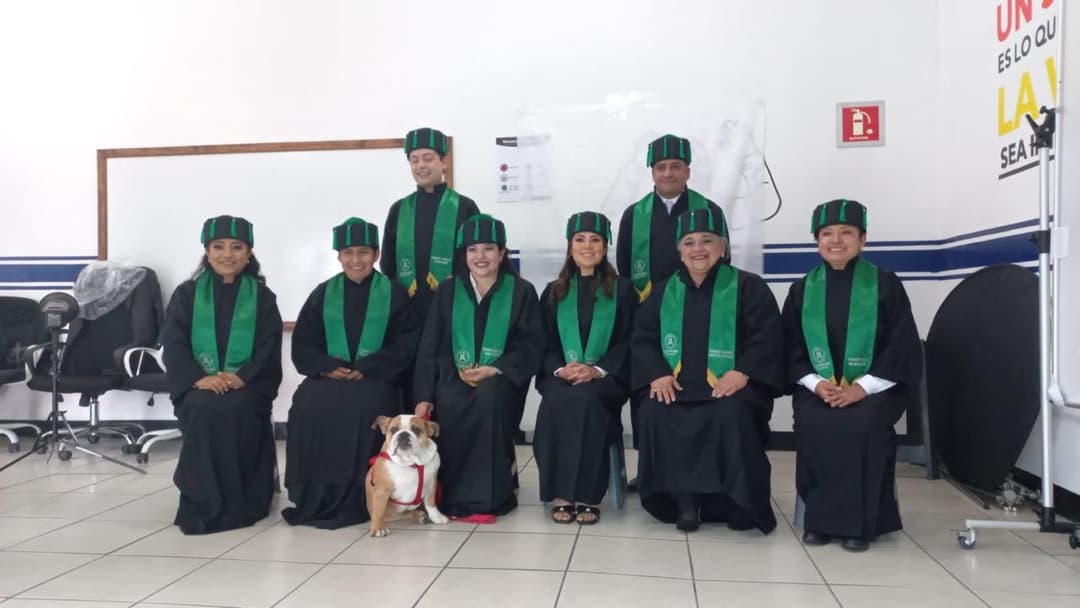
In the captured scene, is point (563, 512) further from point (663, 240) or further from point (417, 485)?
point (663, 240)

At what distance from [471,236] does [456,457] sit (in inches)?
41.2

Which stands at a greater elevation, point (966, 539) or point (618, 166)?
point (618, 166)

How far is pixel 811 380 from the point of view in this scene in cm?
334

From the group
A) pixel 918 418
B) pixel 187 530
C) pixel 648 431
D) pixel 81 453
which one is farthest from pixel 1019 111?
pixel 81 453

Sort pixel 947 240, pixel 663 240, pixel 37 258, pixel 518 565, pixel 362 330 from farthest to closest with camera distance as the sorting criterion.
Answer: pixel 37 258 < pixel 947 240 < pixel 663 240 < pixel 362 330 < pixel 518 565

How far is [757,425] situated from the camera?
3.39 metres

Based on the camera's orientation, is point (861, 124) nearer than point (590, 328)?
No

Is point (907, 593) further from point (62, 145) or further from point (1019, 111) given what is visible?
point (62, 145)

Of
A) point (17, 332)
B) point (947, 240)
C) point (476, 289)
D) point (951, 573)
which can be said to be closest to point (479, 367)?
point (476, 289)

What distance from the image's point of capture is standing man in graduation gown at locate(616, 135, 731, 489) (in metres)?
4.00

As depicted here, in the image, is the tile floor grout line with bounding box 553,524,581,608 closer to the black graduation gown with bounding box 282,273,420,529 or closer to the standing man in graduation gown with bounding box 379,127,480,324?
the black graduation gown with bounding box 282,273,420,529

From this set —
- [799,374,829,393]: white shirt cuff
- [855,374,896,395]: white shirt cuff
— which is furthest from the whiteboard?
[855,374,896,395]: white shirt cuff

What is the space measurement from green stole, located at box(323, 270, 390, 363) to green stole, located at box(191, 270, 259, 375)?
0.36 metres

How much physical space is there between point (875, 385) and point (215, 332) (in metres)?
3.03
